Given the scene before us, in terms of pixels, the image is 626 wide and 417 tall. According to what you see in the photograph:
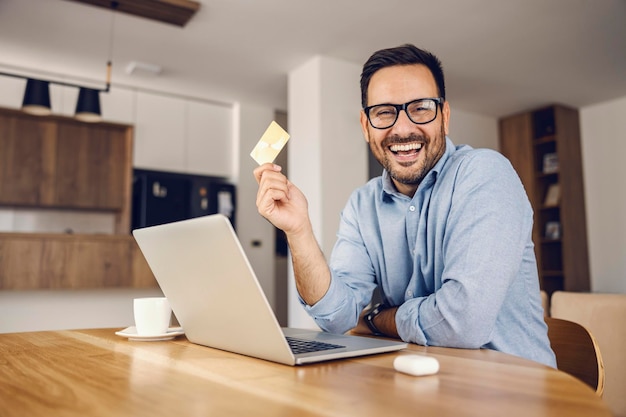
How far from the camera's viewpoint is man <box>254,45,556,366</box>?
3.25 ft

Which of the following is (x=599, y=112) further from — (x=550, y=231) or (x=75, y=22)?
(x=75, y=22)

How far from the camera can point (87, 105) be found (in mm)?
3748

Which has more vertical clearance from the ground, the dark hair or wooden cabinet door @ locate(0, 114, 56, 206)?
wooden cabinet door @ locate(0, 114, 56, 206)

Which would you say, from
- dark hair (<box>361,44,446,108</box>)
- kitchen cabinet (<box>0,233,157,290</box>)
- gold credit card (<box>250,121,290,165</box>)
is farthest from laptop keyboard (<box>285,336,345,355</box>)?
kitchen cabinet (<box>0,233,157,290</box>)

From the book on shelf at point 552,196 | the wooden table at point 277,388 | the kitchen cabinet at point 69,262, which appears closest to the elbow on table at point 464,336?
the wooden table at point 277,388

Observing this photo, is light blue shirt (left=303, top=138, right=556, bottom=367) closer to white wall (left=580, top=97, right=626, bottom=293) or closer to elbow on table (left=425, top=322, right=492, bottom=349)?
elbow on table (left=425, top=322, right=492, bottom=349)

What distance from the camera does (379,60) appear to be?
1.33 m

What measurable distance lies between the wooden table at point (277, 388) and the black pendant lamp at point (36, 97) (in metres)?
3.27

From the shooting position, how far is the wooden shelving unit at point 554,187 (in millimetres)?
5637

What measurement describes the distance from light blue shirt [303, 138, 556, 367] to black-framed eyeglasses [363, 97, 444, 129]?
0.10 meters

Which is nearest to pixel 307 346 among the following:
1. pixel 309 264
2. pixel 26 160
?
pixel 309 264

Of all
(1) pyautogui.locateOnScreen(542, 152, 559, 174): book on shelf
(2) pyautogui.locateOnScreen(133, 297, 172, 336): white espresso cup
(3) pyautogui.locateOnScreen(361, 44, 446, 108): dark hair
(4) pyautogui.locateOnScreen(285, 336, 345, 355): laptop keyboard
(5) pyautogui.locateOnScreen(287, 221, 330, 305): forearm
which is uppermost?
(1) pyautogui.locateOnScreen(542, 152, 559, 174): book on shelf

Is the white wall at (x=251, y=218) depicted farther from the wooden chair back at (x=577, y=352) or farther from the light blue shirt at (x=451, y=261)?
the wooden chair back at (x=577, y=352)

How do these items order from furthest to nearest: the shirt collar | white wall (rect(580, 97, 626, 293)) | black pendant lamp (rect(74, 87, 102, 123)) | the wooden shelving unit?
the wooden shelving unit → white wall (rect(580, 97, 626, 293)) → black pendant lamp (rect(74, 87, 102, 123)) → the shirt collar
